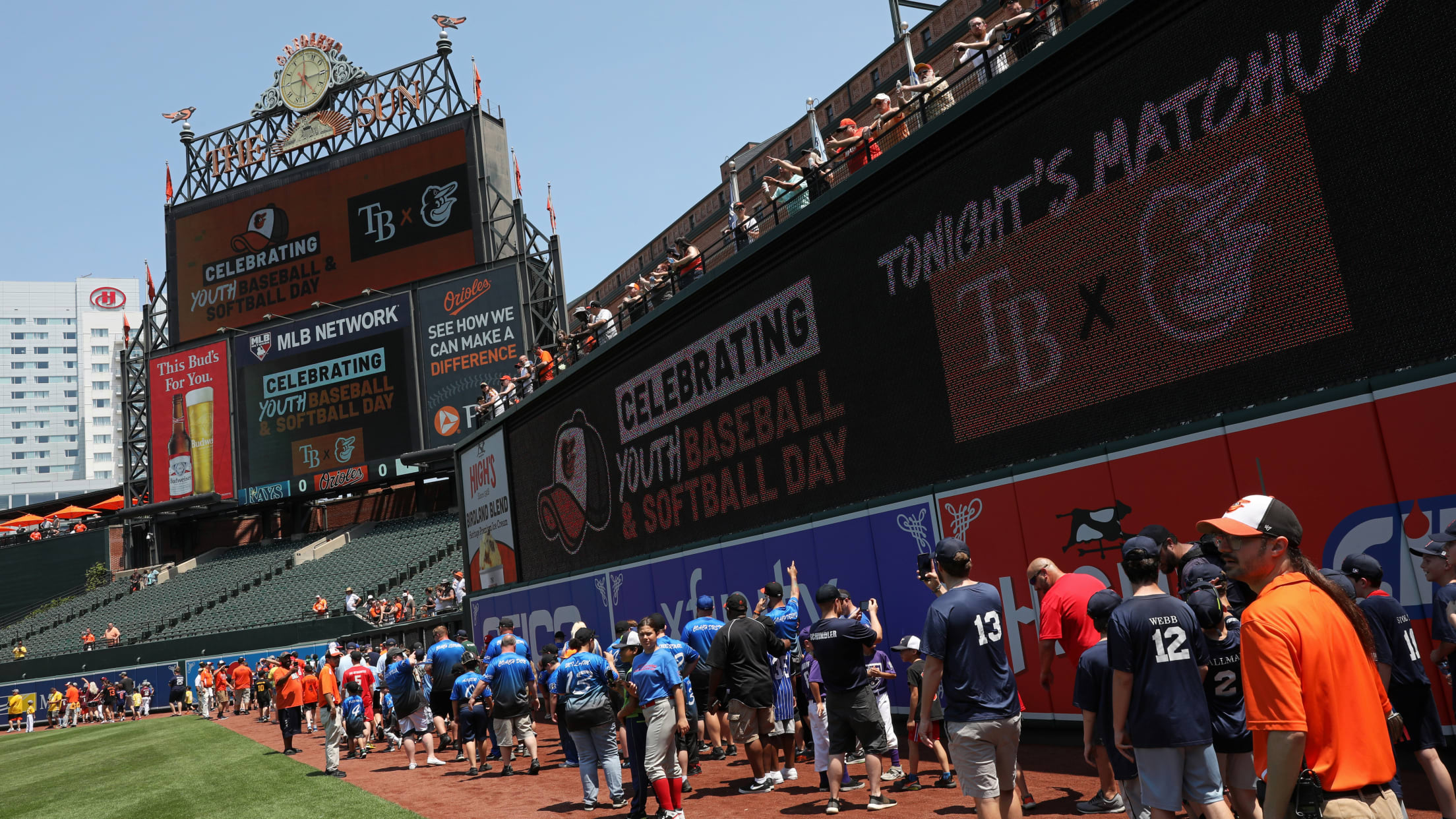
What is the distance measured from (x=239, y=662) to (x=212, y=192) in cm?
2721

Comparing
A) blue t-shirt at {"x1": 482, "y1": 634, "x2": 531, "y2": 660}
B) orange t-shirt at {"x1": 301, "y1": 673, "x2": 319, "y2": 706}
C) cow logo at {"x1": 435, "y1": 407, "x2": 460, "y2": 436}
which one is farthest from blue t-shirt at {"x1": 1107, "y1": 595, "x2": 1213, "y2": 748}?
cow logo at {"x1": 435, "y1": 407, "x2": 460, "y2": 436}

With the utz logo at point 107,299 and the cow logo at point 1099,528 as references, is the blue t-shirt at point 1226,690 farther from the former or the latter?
the utz logo at point 107,299

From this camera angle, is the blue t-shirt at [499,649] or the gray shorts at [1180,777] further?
the blue t-shirt at [499,649]

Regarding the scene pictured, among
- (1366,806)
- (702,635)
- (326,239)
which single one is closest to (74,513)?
(326,239)

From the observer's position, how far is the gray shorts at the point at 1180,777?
5438mm

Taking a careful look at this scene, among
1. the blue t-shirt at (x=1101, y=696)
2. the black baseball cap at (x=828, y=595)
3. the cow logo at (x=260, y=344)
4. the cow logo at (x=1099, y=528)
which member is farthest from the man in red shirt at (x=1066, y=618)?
the cow logo at (x=260, y=344)

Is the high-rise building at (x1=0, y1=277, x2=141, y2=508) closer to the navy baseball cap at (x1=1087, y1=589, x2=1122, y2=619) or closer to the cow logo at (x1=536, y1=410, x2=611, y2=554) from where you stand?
the cow logo at (x1=536, y1=410, x2=611, y2=554)

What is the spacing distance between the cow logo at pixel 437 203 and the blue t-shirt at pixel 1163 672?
1698 inches

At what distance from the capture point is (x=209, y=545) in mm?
52250

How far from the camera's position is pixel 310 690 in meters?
21.4

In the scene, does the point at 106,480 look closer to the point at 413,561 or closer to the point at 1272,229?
the point at 413,561

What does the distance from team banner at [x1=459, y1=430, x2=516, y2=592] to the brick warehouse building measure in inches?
220

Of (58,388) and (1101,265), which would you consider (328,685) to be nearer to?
(1101,265)

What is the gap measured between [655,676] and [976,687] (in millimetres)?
4069
